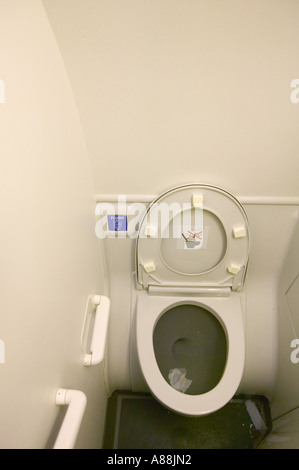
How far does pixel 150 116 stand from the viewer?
78 cm

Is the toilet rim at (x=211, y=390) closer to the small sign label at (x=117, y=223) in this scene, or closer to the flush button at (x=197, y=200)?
the small sign label at (x=117, y=223)

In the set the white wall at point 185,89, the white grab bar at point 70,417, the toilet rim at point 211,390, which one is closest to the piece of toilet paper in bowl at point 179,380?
the toilet rim at point 211,390

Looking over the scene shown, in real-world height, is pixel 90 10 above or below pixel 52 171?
above

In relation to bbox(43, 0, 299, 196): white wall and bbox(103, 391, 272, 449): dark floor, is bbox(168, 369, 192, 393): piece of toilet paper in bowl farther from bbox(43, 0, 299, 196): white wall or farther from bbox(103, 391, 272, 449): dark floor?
bbox(43, 0, 299, 196): white wall

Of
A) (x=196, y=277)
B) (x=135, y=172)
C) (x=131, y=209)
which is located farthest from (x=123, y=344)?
(x=135, y=172)

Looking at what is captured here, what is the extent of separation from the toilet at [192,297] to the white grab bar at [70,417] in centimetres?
44

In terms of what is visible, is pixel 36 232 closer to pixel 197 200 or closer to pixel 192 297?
pixel 197 200

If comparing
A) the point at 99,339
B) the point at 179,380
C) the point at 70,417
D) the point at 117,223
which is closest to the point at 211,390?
the point at 179,380

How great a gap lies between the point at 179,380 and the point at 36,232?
93 centimetres

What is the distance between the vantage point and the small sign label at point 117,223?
1.03 m

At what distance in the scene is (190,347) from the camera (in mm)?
1147

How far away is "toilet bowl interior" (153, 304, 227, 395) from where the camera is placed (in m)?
1.09
